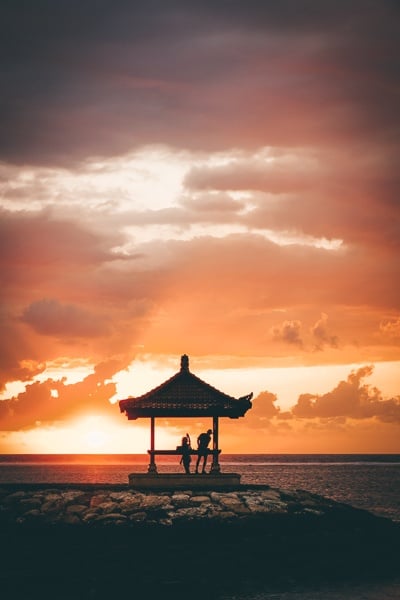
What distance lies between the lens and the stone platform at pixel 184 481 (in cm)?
3394

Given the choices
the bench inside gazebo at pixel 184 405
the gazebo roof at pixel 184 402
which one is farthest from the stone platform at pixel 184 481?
the gazebo roof at pixel 184 402

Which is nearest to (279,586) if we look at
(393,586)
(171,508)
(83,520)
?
(393,586)

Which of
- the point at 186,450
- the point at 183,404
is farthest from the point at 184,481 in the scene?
the point at 183,404

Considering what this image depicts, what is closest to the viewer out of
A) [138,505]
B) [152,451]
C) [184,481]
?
[138,505]

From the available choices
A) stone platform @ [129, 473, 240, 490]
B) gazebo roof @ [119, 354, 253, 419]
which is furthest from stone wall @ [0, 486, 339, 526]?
gazebo roof @ [119, 354, 253, 419]

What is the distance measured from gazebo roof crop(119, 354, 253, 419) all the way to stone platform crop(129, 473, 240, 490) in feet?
9.27

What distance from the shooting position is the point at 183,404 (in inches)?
1395

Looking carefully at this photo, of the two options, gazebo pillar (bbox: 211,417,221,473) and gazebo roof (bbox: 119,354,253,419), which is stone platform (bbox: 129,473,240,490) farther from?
gazebo roof (bbox: 119,354,253,419)

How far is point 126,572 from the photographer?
2720 cm

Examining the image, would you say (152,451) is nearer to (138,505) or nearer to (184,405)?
(184,405)

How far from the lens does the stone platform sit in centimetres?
3394

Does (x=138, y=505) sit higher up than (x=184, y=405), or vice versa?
(x=184, y=405)

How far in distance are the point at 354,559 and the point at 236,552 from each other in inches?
177

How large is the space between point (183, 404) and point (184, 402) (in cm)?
10
